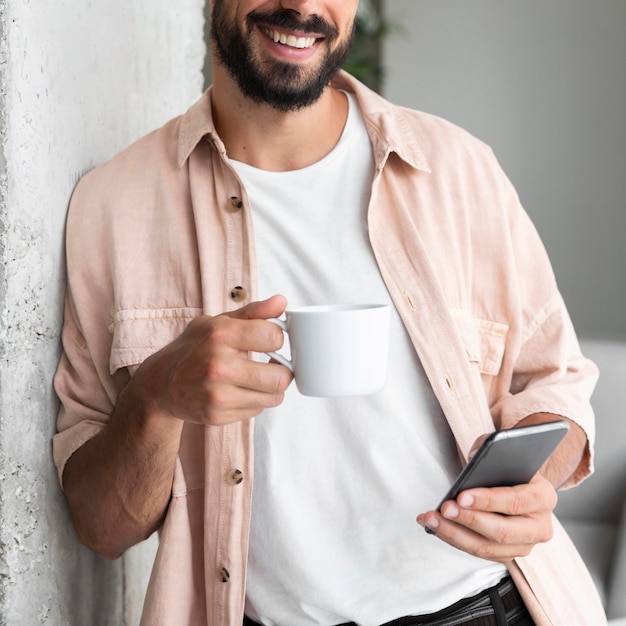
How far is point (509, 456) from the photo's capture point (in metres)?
0.90

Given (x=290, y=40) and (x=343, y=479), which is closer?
(x=343, y=479)

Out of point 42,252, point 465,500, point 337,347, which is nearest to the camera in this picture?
point 337,347

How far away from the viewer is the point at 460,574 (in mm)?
1102

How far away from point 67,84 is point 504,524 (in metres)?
0.74

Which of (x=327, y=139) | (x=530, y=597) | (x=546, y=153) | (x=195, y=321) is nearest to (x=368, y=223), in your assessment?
(x=327, y=139)

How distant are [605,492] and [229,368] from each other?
63.6 inches

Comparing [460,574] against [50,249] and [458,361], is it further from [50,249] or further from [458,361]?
[50,249]

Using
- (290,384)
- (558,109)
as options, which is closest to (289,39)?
(290,384)

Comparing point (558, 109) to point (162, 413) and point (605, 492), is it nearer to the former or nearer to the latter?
point (605, 492)

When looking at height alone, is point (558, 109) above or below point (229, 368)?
above

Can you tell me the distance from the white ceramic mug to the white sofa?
145 centimetres

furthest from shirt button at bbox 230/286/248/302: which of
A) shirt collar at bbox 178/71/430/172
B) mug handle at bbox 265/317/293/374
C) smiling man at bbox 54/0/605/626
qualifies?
mug handle at bbox 265/317/293/374

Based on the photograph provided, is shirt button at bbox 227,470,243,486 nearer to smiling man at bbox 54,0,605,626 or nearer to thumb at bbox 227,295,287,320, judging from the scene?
smiling man at bbox 54,0,605,626

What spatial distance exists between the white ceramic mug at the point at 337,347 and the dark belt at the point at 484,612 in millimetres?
377
